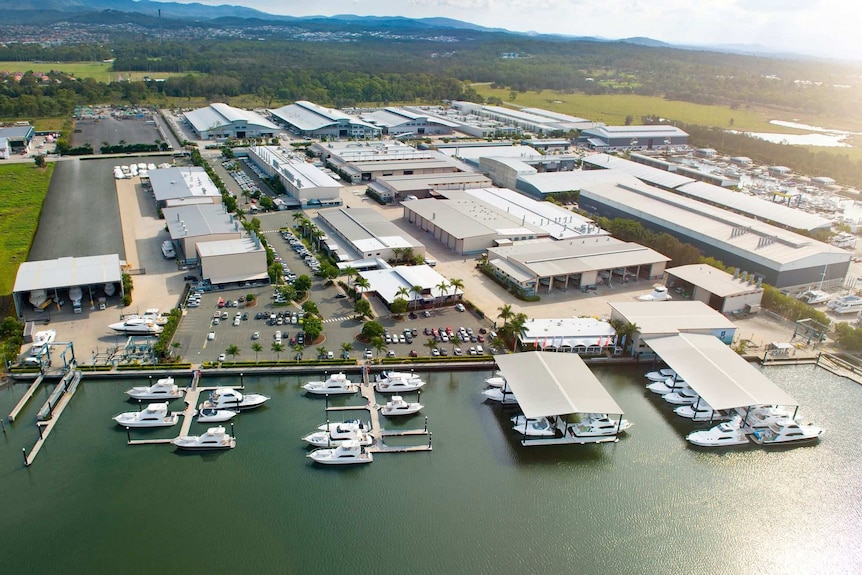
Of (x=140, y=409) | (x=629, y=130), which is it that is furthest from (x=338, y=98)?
(x=140, y=409)

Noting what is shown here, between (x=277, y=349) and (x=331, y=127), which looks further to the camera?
(x=331, y=127)

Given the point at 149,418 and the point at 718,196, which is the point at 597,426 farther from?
the point at 718,196

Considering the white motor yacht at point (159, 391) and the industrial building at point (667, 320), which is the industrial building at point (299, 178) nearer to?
the white motor yacht at point (159, 391)

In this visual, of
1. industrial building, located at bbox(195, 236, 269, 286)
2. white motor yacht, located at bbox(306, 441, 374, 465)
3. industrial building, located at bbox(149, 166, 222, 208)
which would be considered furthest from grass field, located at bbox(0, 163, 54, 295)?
white motor yacht, located at bbox(306, 441, 374, 465)

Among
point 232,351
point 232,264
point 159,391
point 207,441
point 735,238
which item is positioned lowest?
point 207,441

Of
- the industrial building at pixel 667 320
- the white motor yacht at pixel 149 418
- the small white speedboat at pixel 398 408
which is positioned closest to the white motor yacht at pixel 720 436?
the industrial building at pixel 667 320

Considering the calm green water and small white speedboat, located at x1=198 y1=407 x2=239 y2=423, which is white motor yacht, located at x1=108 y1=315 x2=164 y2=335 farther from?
small white speedboat, located at x1=198 y1=407 x2=239 y2=423

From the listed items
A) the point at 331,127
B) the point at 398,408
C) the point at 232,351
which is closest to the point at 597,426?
the point at 398,408
